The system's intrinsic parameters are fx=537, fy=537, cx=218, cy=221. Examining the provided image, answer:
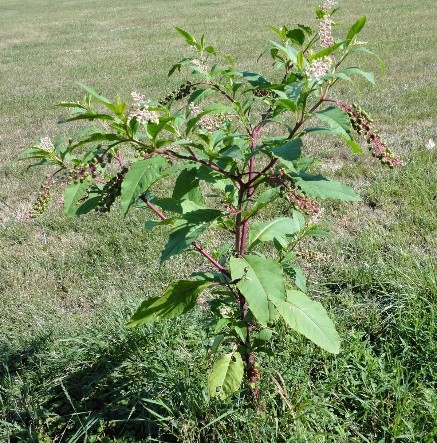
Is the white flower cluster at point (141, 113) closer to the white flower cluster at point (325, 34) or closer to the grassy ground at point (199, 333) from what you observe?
Answer: the white flower cluster at point (325, 34)

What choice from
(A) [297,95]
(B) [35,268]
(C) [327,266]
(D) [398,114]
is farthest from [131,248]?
(D) [398,114]

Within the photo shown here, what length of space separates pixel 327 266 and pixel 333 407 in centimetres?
139

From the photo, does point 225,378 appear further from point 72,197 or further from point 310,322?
point 72,197

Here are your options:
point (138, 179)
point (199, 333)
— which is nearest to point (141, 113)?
point (138, 179)

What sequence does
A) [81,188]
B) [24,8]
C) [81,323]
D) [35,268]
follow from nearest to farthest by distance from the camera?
[81,188] < [81,323] < [35,268] < [24,8]

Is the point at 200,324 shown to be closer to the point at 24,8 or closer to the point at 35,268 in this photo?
the point at 35,268

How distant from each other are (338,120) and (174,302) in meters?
0.91

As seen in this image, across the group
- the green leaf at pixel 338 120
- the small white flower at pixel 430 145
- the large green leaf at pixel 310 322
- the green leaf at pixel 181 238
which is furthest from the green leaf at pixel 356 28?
the small white flower at pixel 430 145

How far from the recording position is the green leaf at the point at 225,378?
2.15 metres

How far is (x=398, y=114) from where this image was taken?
689cm

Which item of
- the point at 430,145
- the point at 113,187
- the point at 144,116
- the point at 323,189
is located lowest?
the point at 430,145

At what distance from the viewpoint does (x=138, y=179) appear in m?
1.60

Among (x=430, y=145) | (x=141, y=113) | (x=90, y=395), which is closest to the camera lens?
(x=141, y=113)

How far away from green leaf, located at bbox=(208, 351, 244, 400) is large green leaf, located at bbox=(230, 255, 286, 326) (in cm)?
49
